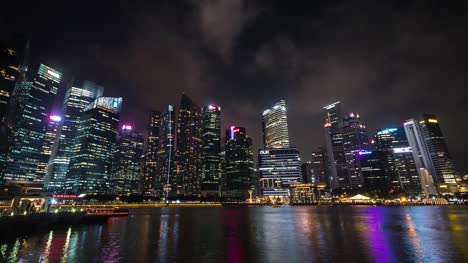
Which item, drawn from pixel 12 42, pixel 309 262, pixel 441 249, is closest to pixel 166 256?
pixel 309 262

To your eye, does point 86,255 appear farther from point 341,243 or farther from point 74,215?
point 74,215

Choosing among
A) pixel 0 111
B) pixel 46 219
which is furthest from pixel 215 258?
pixel 0 111

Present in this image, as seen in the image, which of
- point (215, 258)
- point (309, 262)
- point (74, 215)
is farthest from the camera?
point (74, 215)

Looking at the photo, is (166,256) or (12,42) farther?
(12,42)

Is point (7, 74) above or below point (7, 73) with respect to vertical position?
below

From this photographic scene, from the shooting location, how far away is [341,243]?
33.7 meters

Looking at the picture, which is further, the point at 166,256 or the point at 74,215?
the point at 74,215

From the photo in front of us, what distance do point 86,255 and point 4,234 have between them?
2599 centimetres

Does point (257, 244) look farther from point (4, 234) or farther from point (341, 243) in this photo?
point (4, 234)

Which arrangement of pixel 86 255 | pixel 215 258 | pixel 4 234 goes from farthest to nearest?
pixel 4 234, pixel 86 255, pixel 215 258

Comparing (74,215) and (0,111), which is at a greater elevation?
(0,111)

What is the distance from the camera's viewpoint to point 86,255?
27.8 meters

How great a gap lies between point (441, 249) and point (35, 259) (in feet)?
145

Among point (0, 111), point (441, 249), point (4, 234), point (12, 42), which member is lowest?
point (441, 249)
